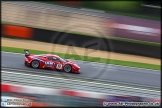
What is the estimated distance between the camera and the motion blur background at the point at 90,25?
1323 centimetres

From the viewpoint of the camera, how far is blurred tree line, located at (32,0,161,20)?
20.6 m

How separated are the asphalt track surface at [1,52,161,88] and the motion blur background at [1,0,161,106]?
5.59 ft

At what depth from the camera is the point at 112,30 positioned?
52.8 feet

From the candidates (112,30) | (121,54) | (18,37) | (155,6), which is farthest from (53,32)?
(155,6)

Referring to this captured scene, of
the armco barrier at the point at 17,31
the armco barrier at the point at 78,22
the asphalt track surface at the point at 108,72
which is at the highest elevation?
the armco barrier at the point at 78,22

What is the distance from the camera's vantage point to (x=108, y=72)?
10.7 metres

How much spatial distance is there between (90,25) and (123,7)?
492cm

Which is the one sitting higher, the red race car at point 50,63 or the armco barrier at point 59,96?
the red race car at point 50,63

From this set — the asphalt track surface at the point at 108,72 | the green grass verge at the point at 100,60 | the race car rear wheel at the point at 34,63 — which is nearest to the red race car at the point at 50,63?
the race car rear wheel at the point at 34,63

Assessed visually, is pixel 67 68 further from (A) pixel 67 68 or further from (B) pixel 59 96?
(B) pixel 59 96

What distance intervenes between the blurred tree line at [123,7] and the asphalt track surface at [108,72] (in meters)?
9.15

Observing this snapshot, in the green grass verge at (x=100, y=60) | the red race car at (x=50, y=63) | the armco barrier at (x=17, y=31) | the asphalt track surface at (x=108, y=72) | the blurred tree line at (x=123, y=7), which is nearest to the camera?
the red race car at (x=50, y=63)

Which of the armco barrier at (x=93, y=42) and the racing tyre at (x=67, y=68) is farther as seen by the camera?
the armco barrier at (x=93, y=42)

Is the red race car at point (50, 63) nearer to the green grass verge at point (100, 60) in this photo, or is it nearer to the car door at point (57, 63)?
the car door at point (57, 63)
